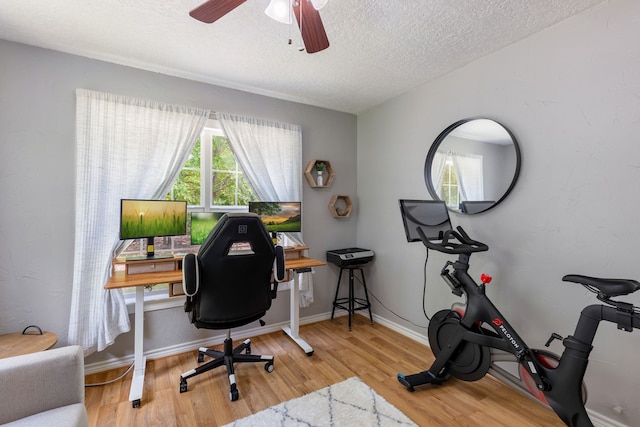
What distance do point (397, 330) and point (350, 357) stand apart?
0.78 meters

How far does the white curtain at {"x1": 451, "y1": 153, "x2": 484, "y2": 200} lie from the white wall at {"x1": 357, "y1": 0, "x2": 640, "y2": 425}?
19 cm

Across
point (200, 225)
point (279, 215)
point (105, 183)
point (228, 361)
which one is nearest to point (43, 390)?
point (228, 361)

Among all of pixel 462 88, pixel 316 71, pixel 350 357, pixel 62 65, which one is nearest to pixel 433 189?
pixel 462 88

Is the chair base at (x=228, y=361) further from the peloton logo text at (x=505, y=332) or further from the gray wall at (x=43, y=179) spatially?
the peloton logo text at (x=505, y=332)

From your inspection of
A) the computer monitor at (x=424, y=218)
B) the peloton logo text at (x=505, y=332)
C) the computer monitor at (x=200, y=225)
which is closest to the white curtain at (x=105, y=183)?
the computer monitor at (x=200, y=225)

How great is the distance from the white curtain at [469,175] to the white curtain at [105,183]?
2527 millimetres

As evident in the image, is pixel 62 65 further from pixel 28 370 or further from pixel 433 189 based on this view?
pixel 433 189

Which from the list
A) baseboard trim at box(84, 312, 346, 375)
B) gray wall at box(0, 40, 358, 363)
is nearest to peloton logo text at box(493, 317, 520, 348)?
baseboard trim at box(84, 312, 346, 375)

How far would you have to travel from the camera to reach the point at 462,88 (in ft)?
8.00

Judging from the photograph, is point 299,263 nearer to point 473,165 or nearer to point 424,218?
point 424,218

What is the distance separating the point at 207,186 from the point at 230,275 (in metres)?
1.22

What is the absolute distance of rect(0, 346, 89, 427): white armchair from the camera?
1.13 metres

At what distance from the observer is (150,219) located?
2.26 metres

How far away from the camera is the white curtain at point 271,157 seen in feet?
9.23
